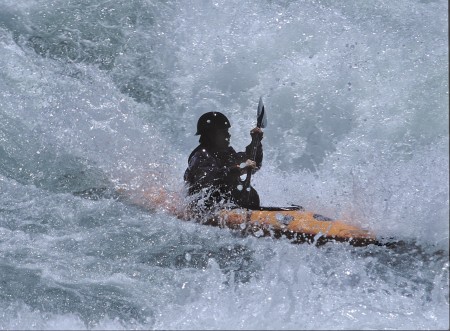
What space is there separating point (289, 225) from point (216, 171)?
69 cm

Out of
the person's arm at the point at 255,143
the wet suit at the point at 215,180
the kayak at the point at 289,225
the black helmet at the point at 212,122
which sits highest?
the black helmet at the point at 212,122

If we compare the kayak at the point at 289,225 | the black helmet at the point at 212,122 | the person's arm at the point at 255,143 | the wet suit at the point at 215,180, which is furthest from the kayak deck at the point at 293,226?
the black helmet at the point at 212,122

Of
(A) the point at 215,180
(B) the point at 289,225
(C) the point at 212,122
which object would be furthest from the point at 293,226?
(C) the point at 212,122

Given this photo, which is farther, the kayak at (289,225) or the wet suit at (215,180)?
the wet suit at (215,180)

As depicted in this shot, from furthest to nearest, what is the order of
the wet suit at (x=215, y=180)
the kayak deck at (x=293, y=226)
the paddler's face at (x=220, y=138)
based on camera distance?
the paddler's face at (x=220, y=138)
the wet suit at (x=215, y=180)
the kayak deck at (x=293, y=226)

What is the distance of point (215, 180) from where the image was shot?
5.21 meters

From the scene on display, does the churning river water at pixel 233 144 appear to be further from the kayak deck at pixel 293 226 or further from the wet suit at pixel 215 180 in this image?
the wet suit at pixel 215 180

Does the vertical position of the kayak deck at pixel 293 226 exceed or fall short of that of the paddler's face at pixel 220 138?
it falls short

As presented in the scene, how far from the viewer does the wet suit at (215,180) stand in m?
5.21

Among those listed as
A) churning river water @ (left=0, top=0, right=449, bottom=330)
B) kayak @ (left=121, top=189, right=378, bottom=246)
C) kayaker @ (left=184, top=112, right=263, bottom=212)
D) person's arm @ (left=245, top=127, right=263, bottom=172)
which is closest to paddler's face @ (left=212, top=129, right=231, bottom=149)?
kayaker @ (left=184, top=112, right=263, bottom=212)

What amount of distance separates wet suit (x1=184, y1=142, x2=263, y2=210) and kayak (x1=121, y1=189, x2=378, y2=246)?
0.11m

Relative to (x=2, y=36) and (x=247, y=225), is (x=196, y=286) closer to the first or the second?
(x=247, y=225)

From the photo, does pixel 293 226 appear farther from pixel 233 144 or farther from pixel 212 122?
pixel 233 144

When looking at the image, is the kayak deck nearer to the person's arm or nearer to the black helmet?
the person's arm
